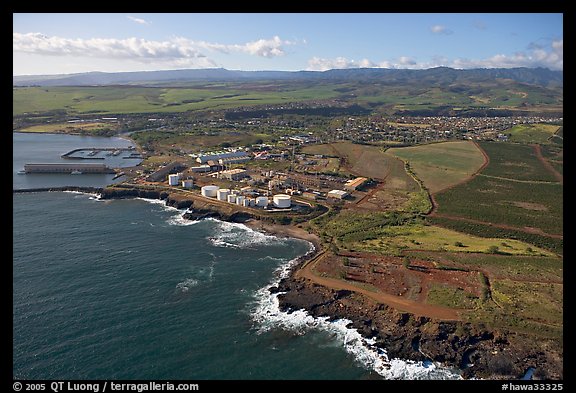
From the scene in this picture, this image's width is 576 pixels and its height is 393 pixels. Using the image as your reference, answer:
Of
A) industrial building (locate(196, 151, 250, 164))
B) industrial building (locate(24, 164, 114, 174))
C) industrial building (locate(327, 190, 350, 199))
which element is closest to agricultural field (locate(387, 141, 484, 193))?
industrial building (locate(327, 190, 350, 199))

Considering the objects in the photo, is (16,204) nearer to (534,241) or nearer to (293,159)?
(293,159)

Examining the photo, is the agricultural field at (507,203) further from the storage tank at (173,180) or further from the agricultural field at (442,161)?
the storage tank at (173,180)

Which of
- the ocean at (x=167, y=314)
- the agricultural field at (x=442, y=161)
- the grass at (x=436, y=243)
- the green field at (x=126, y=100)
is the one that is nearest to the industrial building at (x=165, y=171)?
the ocean at (x=167, y=314)
